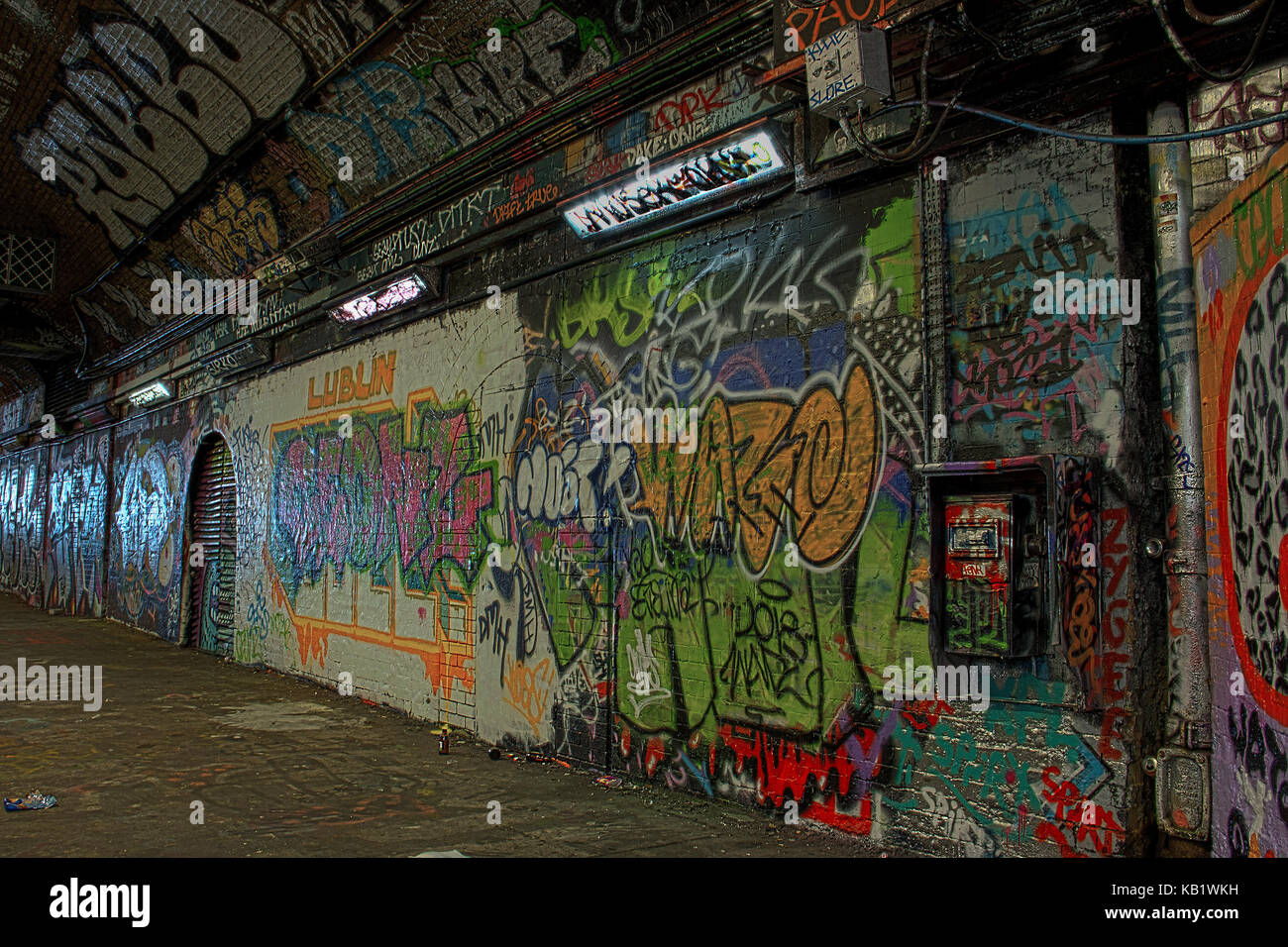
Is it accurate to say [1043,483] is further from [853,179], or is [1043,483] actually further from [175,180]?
[175,180]

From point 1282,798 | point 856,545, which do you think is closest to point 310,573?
point 856,545

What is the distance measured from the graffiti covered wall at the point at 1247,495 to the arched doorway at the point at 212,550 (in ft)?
42.4

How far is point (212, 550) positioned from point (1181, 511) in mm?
13893

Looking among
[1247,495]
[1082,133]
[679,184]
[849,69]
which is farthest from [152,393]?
[1247,495]

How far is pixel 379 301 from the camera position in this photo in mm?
9500

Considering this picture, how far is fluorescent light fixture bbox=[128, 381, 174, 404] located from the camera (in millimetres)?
15648

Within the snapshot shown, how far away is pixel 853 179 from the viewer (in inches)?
204

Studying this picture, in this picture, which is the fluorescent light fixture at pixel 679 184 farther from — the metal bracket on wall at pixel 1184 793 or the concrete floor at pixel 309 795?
the concrete floor at pixel 309 795

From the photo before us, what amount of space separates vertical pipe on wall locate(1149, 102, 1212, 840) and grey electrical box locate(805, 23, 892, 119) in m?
1.26

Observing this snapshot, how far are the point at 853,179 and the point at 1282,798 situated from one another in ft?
12.0

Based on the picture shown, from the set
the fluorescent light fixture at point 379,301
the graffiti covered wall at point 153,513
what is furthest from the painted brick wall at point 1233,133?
the graffiti covered wall at point 153,513

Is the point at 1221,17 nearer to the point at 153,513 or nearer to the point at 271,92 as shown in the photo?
the point at 271,92

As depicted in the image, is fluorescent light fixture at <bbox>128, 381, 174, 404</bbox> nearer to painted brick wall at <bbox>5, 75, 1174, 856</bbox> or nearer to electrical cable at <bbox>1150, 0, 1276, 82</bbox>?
painted brick wall at <bbox>5, 75, 1174, 856</bbox>

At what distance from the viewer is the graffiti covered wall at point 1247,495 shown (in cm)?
317
